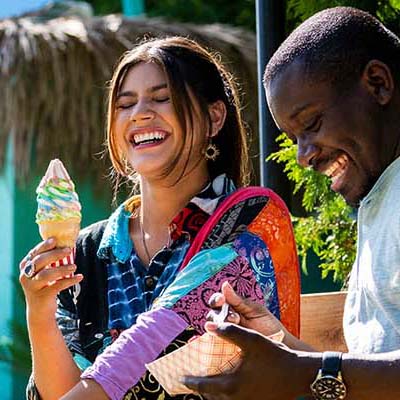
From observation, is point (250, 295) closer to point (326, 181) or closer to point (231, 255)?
point (231, 255)

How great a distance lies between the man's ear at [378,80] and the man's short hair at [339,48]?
23 millimetres

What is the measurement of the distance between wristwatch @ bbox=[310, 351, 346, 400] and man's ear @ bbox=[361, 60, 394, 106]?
0.66 m

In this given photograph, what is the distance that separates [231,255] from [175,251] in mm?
243

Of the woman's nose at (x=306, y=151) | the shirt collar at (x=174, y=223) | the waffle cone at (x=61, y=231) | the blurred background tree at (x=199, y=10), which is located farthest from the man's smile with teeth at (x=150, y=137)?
the blurred background tree at (x=199, y=10)

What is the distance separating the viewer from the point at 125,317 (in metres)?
3.25

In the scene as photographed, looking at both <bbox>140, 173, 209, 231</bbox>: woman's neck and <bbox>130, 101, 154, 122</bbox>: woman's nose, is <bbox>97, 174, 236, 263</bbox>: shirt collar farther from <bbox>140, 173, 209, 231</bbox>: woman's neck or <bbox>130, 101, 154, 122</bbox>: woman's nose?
<bbox>130, 101, 154, 122</bbox>: woman's nose

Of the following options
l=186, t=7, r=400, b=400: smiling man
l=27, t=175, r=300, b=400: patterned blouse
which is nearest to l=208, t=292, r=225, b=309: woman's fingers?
l=186, t=7, r=400, b=400: smiling man

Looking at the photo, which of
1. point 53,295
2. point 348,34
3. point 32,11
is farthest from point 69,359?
point 32,11

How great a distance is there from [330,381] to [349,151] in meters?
0.59

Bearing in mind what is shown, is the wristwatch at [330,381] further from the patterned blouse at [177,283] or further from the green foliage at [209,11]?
the green foliage at [209,11]

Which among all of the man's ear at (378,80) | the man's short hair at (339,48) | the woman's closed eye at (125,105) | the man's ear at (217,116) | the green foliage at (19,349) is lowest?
the green foliage at (19,349)

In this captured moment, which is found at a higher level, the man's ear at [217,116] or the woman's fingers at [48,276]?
the man's ear at [217,116]

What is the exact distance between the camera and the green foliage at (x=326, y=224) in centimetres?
405

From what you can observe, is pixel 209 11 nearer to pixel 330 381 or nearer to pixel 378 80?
pixel 378 80
